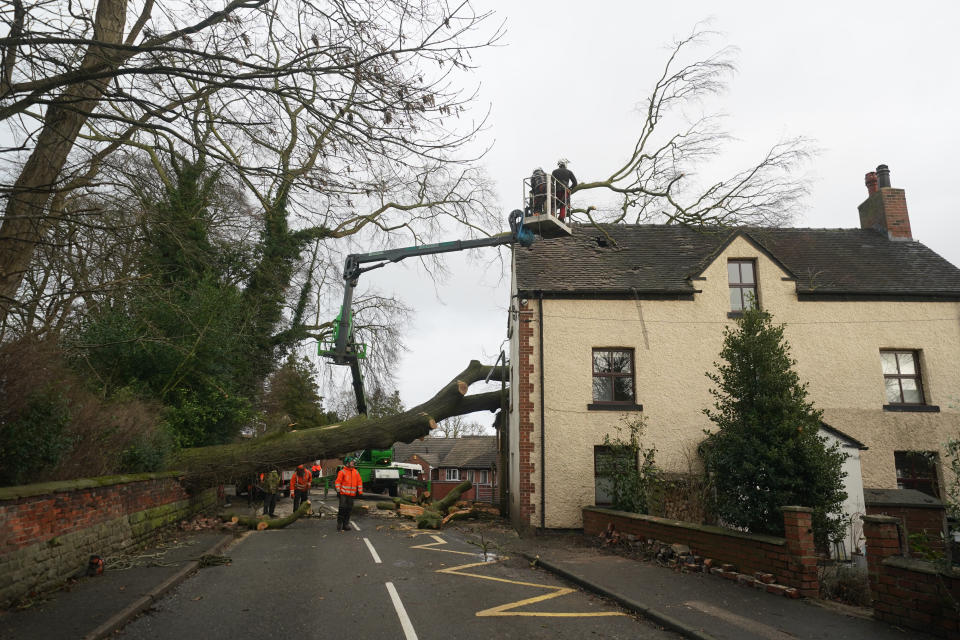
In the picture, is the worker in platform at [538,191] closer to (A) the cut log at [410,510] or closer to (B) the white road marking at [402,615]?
(B) the white road marking at [402,615]

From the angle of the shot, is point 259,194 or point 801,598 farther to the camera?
point 801,598

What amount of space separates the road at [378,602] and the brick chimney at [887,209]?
16206mm

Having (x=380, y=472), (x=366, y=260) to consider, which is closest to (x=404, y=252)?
(x=366, y=260)

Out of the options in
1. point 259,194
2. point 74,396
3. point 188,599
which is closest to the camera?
point 259,194

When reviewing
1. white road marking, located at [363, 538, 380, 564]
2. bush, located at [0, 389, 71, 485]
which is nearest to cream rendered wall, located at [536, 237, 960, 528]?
white road marking, located at [363, 538, 380, 564]

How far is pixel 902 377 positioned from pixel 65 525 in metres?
18.0

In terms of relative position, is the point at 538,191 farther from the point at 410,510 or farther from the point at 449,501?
the point at 410,510

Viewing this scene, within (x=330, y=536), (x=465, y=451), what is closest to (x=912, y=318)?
(x=330, y=536)

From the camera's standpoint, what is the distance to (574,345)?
15.2m

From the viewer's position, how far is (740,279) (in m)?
16.3

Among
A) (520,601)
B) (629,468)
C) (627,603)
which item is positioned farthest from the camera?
(629,468)

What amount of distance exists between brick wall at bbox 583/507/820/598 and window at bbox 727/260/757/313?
25.0 ft

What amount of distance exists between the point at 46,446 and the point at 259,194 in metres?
4.96

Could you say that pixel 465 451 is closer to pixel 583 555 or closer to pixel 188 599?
pixel 583 555
